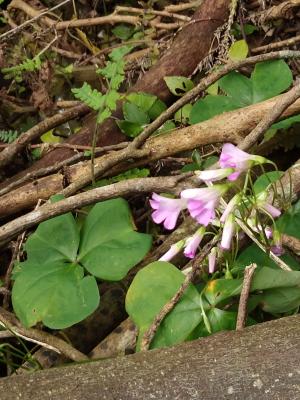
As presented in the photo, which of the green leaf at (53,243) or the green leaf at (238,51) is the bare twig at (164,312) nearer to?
the green leaf at (53,243)

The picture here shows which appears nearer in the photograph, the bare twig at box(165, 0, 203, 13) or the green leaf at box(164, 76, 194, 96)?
the green leaf at box(164, 76, 194, 96)

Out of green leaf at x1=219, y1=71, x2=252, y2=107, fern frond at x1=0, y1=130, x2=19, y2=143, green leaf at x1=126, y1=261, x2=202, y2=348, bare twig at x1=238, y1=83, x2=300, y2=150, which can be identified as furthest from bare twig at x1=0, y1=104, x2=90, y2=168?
green leaf at x1=126, y1=261, x2=202, y2=348

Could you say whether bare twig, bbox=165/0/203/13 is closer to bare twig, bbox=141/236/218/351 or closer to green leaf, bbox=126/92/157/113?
green leaf, bbox=126/92/157/113

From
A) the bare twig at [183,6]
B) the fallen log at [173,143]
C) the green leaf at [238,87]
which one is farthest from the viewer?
the bare twig at [183,6]

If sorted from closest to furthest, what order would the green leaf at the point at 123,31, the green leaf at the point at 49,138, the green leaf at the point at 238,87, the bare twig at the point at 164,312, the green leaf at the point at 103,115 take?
the bare twig at the point at 164,312
the green leaf at the point at 103,115
the green leaf at the point at 238,87
the green leaf at the point at 49,138
the green leaf at the point at 123,31

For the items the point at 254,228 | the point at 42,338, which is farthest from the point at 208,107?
the point at 42,338

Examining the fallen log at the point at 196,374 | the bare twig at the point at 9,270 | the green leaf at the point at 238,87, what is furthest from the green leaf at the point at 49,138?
the fallen log at the point at 196,374
